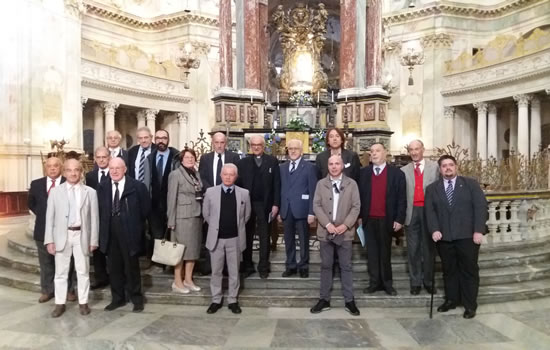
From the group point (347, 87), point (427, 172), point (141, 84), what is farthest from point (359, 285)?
point (141, 84)

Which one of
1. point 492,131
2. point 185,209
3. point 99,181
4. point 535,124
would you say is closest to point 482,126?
point 492,131

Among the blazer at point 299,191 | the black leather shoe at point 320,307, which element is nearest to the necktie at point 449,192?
the blazer at point 299,191

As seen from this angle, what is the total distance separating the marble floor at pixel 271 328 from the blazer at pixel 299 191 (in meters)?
1.29

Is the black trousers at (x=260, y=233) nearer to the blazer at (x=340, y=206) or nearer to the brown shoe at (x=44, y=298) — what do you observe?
the blazer at (x=340, y=206)

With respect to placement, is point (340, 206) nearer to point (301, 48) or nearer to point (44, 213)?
point (44, 213)

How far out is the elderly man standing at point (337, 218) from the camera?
535cm

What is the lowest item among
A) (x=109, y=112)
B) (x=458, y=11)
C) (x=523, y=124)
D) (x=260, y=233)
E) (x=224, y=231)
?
(x=260, y=233)

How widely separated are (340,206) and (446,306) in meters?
1.84

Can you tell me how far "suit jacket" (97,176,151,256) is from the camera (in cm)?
550

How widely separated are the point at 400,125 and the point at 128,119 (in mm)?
17690

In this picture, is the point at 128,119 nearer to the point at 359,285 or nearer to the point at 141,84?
the point at 141,84

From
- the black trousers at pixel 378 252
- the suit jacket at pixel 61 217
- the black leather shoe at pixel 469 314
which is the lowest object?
the black leather shoe at pixel 469 314

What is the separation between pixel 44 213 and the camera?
5.77 metres

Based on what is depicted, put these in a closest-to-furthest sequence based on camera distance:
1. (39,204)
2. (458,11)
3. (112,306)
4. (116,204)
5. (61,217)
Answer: (61,217) < (116,204) < (112,306) < (39,204) < (458,11)
